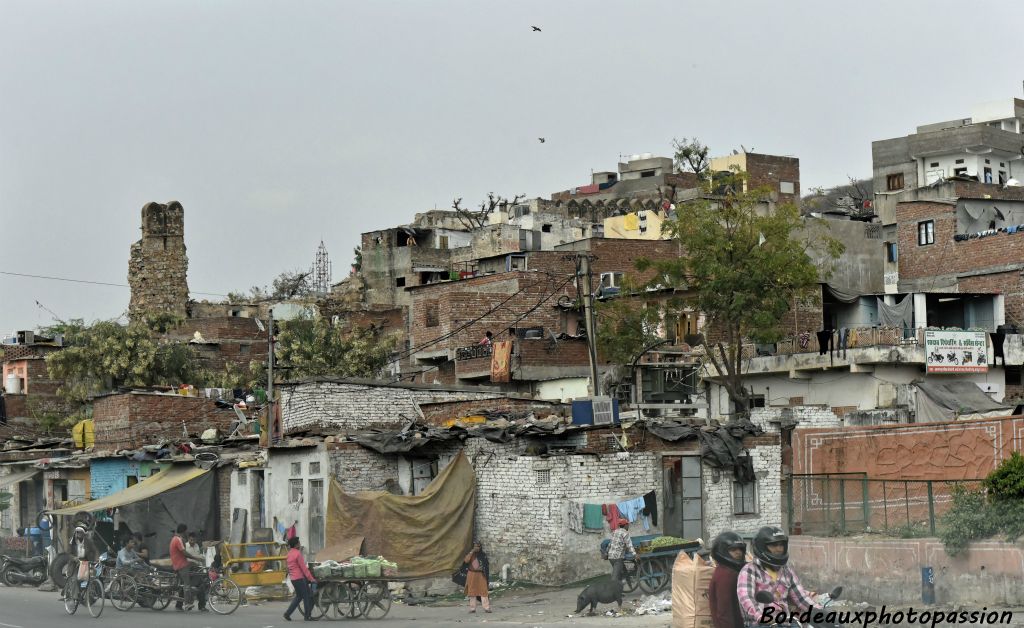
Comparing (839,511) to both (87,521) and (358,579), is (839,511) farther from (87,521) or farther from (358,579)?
(87,521)

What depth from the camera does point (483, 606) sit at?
2214cm

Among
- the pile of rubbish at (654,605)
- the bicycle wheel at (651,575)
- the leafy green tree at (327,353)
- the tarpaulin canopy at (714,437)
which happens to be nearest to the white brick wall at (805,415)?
the tarpaulin canopy at (714,437)

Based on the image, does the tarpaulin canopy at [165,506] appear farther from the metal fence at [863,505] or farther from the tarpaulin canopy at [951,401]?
the tarpaulin canopy at [951,401]

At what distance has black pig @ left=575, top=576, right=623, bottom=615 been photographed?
20844 millimetres

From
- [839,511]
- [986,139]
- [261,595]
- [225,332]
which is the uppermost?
[986,139]

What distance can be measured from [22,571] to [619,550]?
45.1 feet

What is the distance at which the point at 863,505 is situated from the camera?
69.8 feet

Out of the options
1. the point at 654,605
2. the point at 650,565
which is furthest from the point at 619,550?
Answer: the point at 654,605

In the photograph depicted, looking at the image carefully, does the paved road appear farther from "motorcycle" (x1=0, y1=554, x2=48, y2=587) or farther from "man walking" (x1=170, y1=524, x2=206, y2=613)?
"motorcycle" (x1=0, y1=554, x2=48, y2=587)

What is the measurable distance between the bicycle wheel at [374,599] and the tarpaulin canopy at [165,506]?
9.16 m

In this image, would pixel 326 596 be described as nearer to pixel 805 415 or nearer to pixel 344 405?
pixel 344 405

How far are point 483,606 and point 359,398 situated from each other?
976 cm

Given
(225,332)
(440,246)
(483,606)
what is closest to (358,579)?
(483,606)

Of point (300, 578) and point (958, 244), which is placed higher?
point (958, 244)
